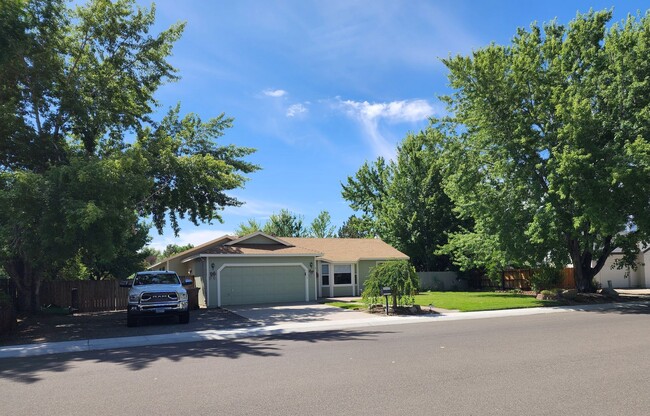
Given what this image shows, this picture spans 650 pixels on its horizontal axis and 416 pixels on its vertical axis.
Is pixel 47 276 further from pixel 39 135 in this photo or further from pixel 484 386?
pixel 484 386

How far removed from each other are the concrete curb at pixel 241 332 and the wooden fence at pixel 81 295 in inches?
422

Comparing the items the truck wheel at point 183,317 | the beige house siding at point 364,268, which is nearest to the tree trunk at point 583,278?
the beige house siding at point 364,268

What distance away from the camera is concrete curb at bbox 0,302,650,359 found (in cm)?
1195

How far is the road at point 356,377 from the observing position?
19.6ft

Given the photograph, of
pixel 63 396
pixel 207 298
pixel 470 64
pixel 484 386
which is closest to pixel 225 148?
pixel 207 298

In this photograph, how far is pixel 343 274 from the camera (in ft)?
101

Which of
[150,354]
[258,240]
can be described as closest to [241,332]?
[150,354]

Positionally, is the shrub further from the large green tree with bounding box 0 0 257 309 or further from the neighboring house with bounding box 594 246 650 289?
the large green tree with bounding box 0 0 257 309

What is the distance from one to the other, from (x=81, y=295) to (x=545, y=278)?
25.2m

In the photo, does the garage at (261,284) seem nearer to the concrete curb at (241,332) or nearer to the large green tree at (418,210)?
the concrete curb at (241,332)

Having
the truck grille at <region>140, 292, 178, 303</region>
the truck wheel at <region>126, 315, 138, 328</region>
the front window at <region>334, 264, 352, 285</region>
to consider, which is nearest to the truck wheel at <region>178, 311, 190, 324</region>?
the truck grille at <region>140, 292, 178, 303</region>

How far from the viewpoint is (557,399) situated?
602 centimetres

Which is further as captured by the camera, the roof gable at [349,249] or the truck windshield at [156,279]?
the roof gable at [349,249]

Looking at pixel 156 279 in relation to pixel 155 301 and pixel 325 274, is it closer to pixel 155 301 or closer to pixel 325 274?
pixel 155 301
